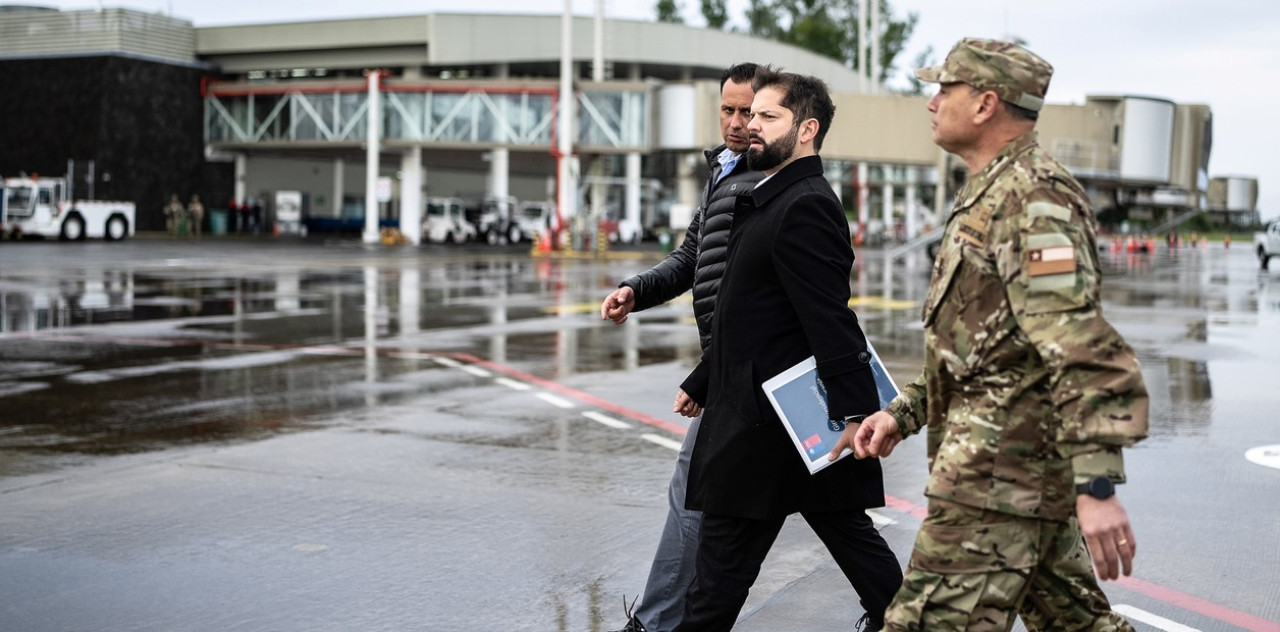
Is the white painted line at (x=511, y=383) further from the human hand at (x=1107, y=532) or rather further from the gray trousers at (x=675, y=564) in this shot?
the human hand at (x=1107, y=532)

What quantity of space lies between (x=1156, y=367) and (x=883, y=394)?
10155mm

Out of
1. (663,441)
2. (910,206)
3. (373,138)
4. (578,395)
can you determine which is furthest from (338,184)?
(663,441)

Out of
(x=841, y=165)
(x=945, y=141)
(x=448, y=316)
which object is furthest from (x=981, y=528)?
(x=841, y=165)

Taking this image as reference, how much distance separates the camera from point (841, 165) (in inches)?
2958

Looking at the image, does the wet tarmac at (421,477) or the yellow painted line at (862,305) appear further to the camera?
the yellow painted line at (862,305)

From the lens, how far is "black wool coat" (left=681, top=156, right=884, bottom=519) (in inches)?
157

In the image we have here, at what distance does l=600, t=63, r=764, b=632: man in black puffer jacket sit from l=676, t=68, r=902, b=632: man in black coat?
0.86ft

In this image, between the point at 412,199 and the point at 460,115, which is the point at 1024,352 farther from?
the point at 460,115

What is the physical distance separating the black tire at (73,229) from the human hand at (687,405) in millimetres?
46794

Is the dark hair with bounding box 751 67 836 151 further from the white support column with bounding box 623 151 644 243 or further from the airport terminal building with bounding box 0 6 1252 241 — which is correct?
the white support column with bounding box 623 151 644 243

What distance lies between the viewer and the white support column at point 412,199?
187 ft

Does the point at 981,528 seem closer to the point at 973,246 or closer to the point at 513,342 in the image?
the point at 973,246

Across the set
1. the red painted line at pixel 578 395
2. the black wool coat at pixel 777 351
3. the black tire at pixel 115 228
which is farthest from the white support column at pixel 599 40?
the black wool coat at pixel 777 351

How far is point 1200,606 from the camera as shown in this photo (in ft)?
17.2
